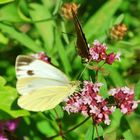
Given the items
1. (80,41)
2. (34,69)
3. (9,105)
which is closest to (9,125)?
(9,105)

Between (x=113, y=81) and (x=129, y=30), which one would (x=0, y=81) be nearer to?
(x=113, y=81)

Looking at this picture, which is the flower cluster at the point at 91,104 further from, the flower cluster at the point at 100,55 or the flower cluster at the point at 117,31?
the flower cluster at the point at 117,31

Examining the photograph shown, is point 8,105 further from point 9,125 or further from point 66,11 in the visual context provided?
point 66,11

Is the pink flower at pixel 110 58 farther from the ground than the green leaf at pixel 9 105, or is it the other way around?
the pink flower at pixel 110 58

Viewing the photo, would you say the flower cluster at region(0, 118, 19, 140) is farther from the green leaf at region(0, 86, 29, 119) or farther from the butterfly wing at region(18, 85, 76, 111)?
the butterfly wing at region(18, 85, 76, 111)

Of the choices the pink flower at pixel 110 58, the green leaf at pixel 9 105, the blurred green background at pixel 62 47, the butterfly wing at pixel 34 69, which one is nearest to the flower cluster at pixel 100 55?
the pink flower at pixel 110 58

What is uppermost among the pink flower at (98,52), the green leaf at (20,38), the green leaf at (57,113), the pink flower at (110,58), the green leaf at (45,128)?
the pink flower at (98,52)

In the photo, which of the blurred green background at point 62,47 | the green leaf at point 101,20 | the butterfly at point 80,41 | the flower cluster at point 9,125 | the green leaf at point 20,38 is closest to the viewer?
the butterfly at point 80,41

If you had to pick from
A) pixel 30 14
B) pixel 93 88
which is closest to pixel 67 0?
pixel 30 14

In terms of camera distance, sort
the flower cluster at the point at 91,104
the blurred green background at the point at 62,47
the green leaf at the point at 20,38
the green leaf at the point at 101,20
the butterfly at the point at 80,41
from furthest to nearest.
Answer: the green leaf at the point at 101,20, the green leaf at the point at 20,38, the blurred green background at the point at 62,47, the flower cluster at the point at 91,104, the butterfly at the point at 80,41
